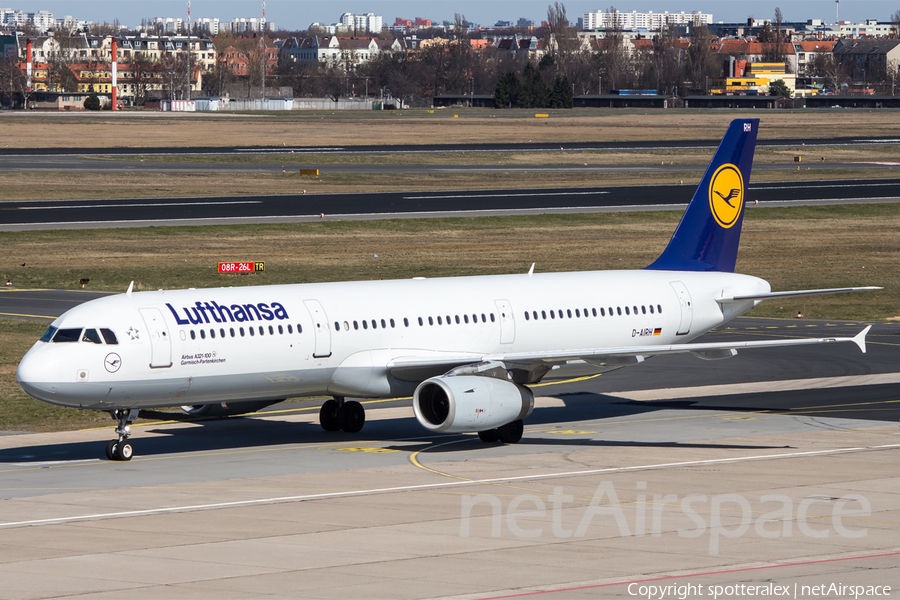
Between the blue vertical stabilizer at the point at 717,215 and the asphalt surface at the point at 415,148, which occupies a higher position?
the blue vertical stabilizer at the point at 717,215

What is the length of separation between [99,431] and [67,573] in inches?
650

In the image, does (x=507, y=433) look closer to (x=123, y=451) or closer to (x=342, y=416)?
(x=342, y=416)

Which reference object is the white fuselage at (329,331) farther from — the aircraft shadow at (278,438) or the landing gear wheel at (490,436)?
the landing gear wheel at (490,436)

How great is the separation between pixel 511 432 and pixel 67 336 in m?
11.8

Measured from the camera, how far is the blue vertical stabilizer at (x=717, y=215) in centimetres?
4175

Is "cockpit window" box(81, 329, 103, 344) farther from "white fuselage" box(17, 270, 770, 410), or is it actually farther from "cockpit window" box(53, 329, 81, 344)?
"cockpit window" box(53, 329, 81, 344)

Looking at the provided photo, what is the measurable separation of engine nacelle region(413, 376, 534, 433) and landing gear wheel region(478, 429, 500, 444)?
1294mm

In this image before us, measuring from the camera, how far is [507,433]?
3444cm

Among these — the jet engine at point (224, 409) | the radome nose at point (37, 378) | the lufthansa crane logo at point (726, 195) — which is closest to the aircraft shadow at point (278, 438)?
the jet engine at point (224, 409)

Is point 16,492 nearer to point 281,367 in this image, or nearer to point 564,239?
point 281,367

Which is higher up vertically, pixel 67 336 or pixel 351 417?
pixel 67 336

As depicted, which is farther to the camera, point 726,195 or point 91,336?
point 726,195

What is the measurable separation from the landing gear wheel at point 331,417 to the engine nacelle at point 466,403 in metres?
4.31

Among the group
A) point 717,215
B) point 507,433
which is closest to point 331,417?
point 507,433
